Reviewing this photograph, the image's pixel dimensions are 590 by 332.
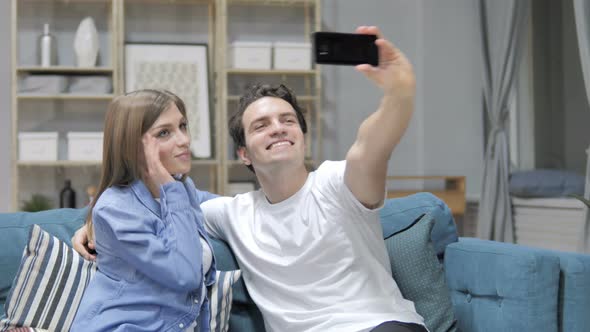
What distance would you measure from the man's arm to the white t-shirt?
0.23 ft

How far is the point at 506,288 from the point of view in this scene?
1.97 metres

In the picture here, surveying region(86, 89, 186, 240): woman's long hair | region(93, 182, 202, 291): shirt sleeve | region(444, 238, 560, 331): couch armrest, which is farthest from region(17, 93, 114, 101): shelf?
region(444, 238, 560, 331): couch armrest

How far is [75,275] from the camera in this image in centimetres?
185

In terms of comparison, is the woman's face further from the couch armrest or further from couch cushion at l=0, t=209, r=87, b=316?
the couch armrest

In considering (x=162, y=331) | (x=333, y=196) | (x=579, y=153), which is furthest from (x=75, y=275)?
(x=579, y=153)

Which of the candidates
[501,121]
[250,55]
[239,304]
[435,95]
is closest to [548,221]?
[501,121]

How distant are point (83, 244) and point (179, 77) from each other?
306 centimetres

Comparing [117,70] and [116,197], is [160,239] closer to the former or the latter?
[116,197]

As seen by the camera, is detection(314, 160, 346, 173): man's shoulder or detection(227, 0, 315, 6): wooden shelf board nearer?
detection(314, 160, 346, 173): man's shoulder

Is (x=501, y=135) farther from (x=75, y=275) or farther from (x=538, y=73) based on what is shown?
(x=75, y=275)

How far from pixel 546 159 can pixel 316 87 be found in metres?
1.67

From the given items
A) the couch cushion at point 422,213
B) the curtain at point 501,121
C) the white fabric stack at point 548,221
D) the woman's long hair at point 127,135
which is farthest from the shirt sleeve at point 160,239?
the curtain at point 501,121

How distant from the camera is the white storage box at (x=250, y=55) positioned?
479cm

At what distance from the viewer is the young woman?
1667 millimetres
